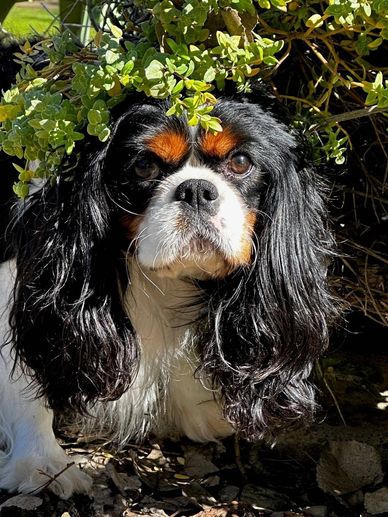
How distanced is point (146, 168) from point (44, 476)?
2.81 ft

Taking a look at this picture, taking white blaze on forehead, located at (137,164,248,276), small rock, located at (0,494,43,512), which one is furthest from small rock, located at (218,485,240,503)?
white blaze on forehead, located at (137,164,248,276)

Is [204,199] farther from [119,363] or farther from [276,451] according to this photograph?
[276,451]

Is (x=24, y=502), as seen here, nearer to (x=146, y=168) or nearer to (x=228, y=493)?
(x=228, y=493)

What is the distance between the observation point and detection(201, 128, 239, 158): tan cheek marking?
194 cm

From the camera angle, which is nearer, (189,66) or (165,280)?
(189,66)

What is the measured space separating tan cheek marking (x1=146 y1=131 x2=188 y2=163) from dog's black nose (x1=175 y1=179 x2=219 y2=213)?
0.20 ft

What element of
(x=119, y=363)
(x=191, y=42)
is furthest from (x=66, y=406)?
(x=191, y=42)

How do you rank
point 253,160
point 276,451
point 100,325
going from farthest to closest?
point 276,451 < point 100,325 < point 253,160

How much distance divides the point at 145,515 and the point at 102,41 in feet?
3.56

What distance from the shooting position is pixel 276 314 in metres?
2.16

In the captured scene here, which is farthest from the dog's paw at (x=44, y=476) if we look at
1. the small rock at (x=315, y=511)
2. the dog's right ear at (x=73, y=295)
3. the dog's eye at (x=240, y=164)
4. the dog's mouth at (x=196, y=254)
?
the dog's eye at (x=240, y=164)

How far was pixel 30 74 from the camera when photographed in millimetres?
2068

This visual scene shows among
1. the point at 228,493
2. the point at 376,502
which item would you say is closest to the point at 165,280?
the point at 228,493

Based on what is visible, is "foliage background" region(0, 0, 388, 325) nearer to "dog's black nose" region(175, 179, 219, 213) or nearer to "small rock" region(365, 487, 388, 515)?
"dog's black nose" region(175, 179, 219, 213)
